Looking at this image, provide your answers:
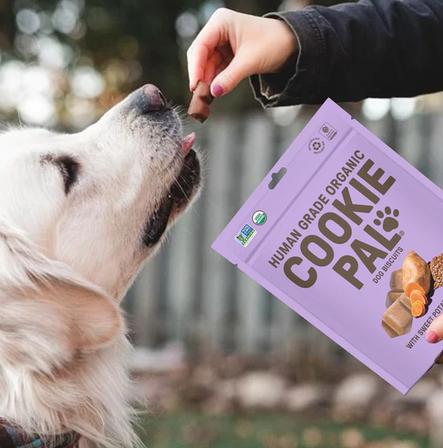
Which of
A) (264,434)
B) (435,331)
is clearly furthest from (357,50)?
(264,434)

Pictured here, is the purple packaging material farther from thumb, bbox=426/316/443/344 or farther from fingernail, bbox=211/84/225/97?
fingernail, bbox=211/84/225/97


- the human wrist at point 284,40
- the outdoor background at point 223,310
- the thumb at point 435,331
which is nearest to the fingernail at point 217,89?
the human wrist at point 284,40

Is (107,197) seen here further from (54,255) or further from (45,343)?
(45,343)

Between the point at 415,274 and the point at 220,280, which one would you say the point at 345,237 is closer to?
the point at 415,274

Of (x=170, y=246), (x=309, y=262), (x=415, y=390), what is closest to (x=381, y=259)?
(x=309, y=262)

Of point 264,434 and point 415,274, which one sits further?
point 264,434

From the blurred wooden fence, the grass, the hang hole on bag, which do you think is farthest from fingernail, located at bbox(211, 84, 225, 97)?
the blurred wooden fence

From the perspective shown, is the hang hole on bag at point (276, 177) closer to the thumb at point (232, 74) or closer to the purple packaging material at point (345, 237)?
the purple packaging material at point (345, 237)
